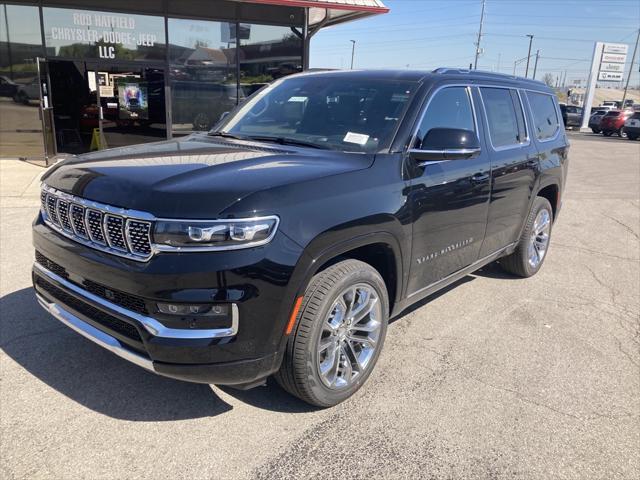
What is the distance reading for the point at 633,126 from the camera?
3050cm

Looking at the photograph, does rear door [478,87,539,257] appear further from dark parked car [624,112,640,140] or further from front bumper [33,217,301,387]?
dark parked car [624,112,640,140]

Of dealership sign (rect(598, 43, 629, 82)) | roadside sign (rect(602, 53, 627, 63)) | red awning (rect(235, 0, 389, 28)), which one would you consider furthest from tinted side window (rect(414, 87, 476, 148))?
roadside sign (rect(602, 53, 627, 63))

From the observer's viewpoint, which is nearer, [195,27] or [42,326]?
[42,326]

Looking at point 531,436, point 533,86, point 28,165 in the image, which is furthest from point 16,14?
point 531,436

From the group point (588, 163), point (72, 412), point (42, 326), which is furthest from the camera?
point (588, 163)

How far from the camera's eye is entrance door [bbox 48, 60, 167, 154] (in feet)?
41.8

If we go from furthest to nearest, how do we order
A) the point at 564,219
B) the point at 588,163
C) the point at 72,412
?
the point at 588,163 < the point at 564,219 < the point at 72,412

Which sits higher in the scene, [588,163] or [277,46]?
[277,46]

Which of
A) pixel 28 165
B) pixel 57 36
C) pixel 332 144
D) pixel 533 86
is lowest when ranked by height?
pixel 28 165

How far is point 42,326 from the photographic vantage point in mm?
3953

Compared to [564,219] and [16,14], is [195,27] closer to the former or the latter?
[16,14]

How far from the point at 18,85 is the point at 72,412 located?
11497 millimetres

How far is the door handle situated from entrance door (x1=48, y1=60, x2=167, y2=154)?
35.2ft

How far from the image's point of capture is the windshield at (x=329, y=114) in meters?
3.51
